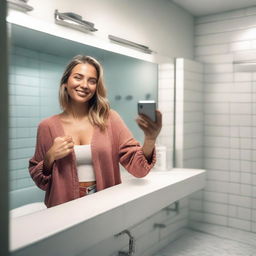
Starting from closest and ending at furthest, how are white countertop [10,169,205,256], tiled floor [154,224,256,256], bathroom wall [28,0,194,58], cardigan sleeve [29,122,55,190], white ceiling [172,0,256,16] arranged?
white countertop [10,169,205,256] → cardigan sleeve [29,122,55,190] → bathroom wall [28,0,194,58] → tiled floor [154,224,256,256] → white ceiling [172,0,256,16]

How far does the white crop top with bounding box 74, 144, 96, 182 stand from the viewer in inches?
59.7

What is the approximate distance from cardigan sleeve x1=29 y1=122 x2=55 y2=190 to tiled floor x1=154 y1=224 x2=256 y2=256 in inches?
54.3

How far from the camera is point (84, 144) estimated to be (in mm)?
1566

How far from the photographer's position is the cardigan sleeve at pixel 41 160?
147 cm

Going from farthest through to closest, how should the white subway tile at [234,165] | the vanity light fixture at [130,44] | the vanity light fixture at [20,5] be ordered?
the white subway tile at [234,165]
the vanity light fixture at [130,44]
the vanity light fixture at [20,5]

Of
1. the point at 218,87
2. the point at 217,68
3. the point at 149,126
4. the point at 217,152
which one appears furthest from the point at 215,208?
the point at 149,126

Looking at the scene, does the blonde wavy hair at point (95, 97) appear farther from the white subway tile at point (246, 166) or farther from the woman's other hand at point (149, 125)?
the white subway tile at point (246, 166)

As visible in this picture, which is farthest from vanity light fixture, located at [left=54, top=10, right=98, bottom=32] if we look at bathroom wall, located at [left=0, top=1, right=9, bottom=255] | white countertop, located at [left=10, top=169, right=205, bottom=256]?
bathroom wall, located at [left=0, top=1, right=9, bottom=255]

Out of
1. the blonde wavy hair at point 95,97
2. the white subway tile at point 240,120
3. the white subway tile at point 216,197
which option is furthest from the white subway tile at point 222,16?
the blonde wavy hair at point 95,97

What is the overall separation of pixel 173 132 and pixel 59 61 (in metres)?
1.31

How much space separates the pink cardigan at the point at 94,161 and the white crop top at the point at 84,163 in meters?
0.03

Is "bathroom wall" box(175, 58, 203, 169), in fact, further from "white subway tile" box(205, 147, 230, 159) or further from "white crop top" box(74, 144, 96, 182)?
"white crop top" box(74, 144, 96, 182)

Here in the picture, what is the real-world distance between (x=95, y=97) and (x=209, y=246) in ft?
5.48

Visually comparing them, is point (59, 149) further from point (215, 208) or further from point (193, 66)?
point (215, 208)
